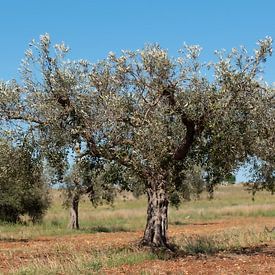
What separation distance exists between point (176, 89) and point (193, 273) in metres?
5.91

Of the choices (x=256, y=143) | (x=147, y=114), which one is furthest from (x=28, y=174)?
(x=256, y=143)

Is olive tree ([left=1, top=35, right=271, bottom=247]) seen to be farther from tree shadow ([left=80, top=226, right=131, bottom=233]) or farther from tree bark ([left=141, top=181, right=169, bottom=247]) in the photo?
tree shadow ([left=80, top=226, right=131, bottom=233])

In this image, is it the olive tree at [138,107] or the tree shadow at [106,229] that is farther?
the tree shadow at [106,229]

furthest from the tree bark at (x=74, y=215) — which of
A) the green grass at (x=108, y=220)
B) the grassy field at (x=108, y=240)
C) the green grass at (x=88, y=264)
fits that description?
the green grass at (x=88, y=264)

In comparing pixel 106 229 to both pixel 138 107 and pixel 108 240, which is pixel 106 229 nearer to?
pixel 108 240

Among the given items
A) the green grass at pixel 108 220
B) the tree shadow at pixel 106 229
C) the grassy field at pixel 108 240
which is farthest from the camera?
the tree shadow at pixel 106 229

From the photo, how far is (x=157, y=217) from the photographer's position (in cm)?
1783

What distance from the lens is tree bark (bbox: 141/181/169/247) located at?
1784 centimetres

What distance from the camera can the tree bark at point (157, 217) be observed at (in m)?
17.8

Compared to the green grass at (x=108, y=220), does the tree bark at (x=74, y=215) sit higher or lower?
higher

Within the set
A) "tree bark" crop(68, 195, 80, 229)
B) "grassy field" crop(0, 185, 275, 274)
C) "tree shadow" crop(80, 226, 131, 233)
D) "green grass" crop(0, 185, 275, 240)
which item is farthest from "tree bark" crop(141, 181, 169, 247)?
"tree bark" crop(68, 195, 80, 229)

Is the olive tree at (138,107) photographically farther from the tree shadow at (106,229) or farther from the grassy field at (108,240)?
the tree shadow at (106,229)

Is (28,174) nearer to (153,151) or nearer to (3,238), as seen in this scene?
(153,151)

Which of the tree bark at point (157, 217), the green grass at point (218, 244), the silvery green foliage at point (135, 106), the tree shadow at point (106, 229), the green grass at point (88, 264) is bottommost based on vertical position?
the tree shadow at point (106, 229)
